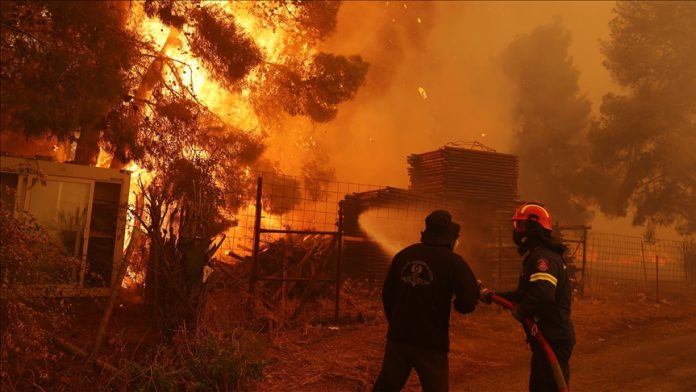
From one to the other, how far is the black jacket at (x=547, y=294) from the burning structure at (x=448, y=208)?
820 centimetres

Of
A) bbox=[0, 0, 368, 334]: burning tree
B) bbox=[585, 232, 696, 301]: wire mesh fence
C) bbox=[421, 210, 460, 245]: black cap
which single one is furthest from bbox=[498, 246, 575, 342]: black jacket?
bbox=[585, 232, 696, 301]: wire mesh fence

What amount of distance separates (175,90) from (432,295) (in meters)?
9.59

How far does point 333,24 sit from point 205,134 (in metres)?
4.70

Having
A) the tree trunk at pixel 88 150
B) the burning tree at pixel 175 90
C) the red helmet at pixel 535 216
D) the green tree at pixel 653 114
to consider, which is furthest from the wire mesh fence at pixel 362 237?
the green tree at pixel 653 114

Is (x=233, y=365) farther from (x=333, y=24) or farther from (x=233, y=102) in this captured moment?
(x=333, y=24)

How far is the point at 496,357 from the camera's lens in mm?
8383

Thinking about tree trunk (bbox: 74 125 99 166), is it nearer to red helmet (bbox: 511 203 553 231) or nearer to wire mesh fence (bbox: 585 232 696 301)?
red helmet (bbox: 511 203 553 231)

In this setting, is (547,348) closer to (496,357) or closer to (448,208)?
(496,357)

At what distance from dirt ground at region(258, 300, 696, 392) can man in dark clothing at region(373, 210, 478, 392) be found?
102 inches

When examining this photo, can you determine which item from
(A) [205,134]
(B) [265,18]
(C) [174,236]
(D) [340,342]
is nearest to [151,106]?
(A) [205,134]

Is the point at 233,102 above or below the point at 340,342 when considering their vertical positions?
above

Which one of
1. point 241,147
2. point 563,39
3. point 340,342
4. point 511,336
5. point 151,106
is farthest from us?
point 563,39

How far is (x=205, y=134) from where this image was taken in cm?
1105

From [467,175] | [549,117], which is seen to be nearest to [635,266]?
[467,175]
